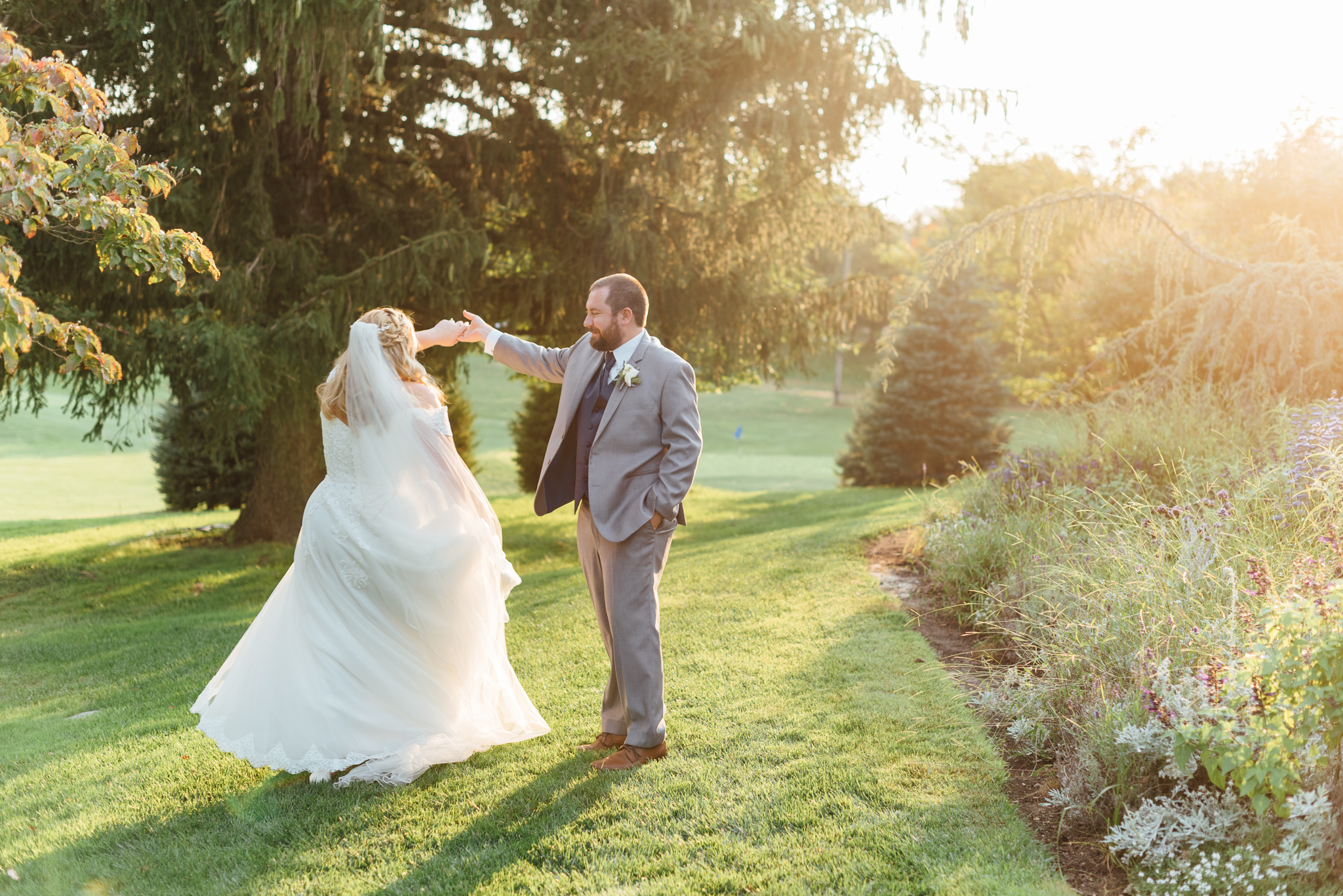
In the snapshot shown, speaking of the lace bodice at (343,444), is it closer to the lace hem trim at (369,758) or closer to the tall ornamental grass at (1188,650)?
the lace hem trim at (369,758)

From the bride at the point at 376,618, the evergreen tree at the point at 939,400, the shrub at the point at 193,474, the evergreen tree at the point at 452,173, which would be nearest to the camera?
the bride at the point at 376,618

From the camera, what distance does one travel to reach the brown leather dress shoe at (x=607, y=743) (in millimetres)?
4602

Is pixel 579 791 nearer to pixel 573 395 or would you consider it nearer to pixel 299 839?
pixel 299 839

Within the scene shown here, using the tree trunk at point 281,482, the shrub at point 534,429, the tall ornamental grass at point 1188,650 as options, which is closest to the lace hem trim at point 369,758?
the tall ornamental grass at point 1188,650

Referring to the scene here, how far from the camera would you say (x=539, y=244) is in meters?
11.0

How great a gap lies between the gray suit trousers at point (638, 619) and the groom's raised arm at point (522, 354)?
0.88 metres

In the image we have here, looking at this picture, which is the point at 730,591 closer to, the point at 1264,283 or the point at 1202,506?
the point at 1202,506

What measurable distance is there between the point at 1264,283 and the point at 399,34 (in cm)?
938

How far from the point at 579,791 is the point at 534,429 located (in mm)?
14699

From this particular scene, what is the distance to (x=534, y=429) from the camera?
18484 mm

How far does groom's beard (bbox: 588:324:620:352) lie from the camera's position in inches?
169

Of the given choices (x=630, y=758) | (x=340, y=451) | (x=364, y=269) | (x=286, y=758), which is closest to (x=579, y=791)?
(x=630, y=758)

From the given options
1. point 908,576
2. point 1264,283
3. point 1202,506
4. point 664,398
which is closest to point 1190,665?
point 1202,506

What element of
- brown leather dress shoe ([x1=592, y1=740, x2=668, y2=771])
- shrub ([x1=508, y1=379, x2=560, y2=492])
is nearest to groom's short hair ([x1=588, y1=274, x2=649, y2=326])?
brown leather dress shoe ([x1=592, y1=740, x2=668, y2=771])
